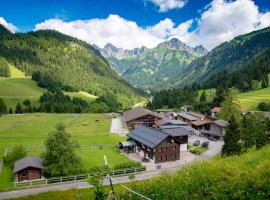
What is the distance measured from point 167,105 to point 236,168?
15062cm

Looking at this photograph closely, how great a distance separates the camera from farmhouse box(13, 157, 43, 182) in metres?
43.1

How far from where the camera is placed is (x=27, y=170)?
43.6 metres

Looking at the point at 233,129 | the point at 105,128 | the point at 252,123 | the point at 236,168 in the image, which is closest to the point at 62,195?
the point at 236,168

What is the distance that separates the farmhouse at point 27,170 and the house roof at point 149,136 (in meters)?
24.4

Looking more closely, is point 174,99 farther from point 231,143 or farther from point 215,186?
point 215,186

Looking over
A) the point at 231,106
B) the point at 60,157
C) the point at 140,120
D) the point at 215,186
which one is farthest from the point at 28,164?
the point at 231,106

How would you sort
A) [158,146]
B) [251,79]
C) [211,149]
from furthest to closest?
[251,79] < [211,149] < [158,146]

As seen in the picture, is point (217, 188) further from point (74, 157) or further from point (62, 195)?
point (74, 157)

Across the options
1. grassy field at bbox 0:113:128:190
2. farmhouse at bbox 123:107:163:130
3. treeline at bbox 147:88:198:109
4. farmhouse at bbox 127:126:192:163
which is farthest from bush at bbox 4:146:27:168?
treeline at bbox 147:88:198:109

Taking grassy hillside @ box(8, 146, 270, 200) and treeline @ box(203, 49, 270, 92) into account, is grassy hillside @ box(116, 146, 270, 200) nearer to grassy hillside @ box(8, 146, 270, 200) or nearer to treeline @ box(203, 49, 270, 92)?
grassy hillside @ box(8, 146, 270, 200)

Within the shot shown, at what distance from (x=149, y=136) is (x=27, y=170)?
29.6 meters

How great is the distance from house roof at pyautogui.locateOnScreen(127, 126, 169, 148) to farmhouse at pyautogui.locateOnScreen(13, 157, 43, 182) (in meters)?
24.4

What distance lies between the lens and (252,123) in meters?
60.2

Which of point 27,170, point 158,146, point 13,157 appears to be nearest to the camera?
point 27,170
